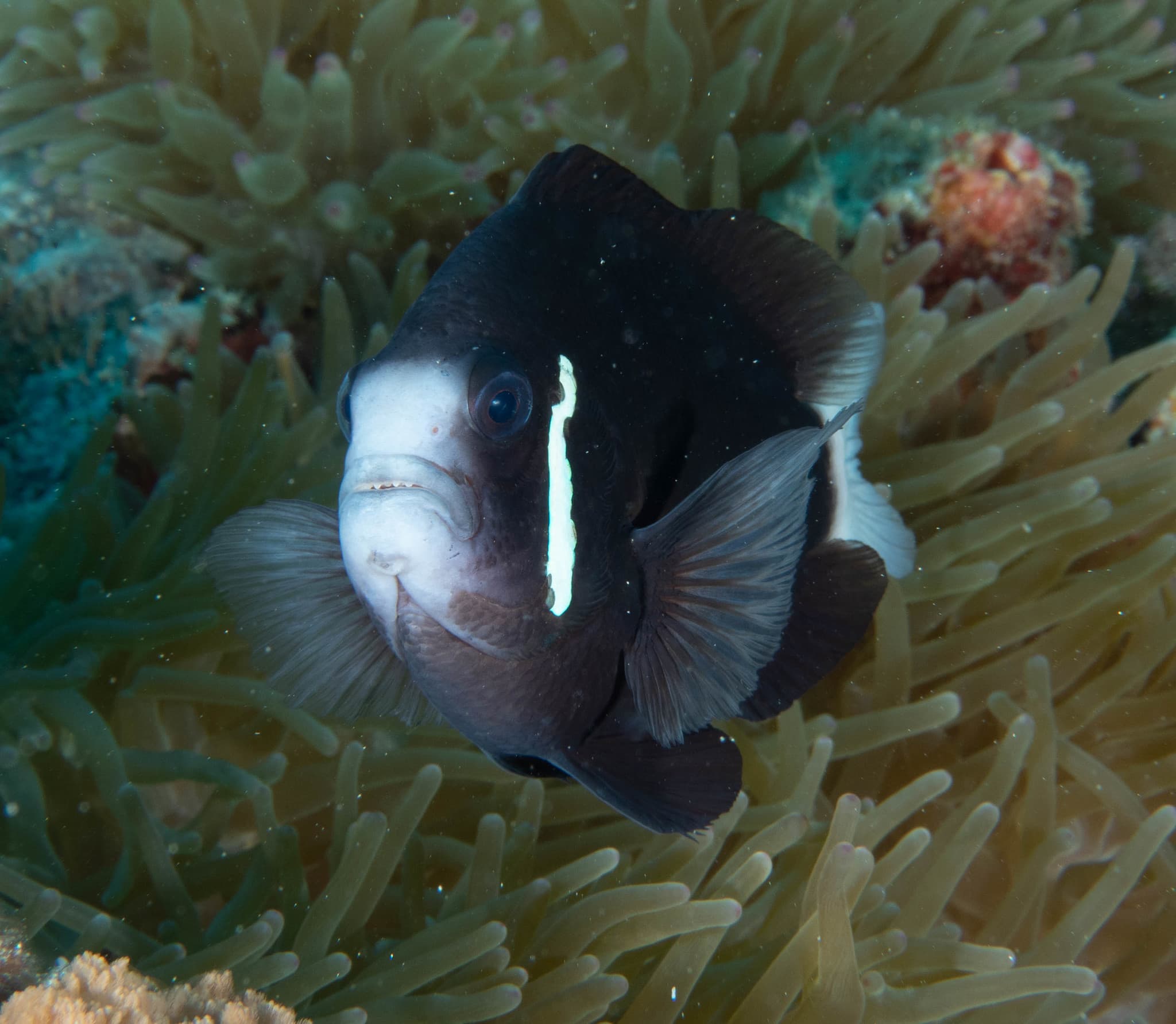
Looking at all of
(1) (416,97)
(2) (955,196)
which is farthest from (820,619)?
(1) (416,97)

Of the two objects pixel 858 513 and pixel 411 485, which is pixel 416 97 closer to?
pixel 858 513

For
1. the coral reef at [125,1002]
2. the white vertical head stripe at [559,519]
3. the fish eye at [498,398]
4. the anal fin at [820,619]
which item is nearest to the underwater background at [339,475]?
the coral reef at [125,1002]

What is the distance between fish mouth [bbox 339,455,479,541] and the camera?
864 mm

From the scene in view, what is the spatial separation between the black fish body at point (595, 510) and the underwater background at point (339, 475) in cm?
31

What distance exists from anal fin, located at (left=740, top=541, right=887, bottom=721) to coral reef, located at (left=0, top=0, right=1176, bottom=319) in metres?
1.18

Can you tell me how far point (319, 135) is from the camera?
2.34m

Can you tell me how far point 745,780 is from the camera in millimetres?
1715

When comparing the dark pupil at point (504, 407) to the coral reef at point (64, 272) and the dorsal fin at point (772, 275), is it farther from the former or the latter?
the coral reef at point (64, 272)

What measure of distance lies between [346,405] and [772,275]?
1.93 ft

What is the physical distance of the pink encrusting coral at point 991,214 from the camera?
8.02ft

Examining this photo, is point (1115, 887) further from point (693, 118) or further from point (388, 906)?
point (693, 118)

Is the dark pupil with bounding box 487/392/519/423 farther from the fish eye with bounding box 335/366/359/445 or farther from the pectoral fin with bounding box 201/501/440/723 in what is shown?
the pectoral fin with bounding box 201/501/440/723

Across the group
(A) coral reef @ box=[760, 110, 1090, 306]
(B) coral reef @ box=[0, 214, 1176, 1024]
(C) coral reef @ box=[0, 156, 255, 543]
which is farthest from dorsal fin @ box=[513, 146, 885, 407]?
(C) coral reef @ box=[0, 156, 255, 543]

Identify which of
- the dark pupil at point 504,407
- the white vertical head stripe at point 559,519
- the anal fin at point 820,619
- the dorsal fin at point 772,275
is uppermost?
the dorsal fin at point 772,275
